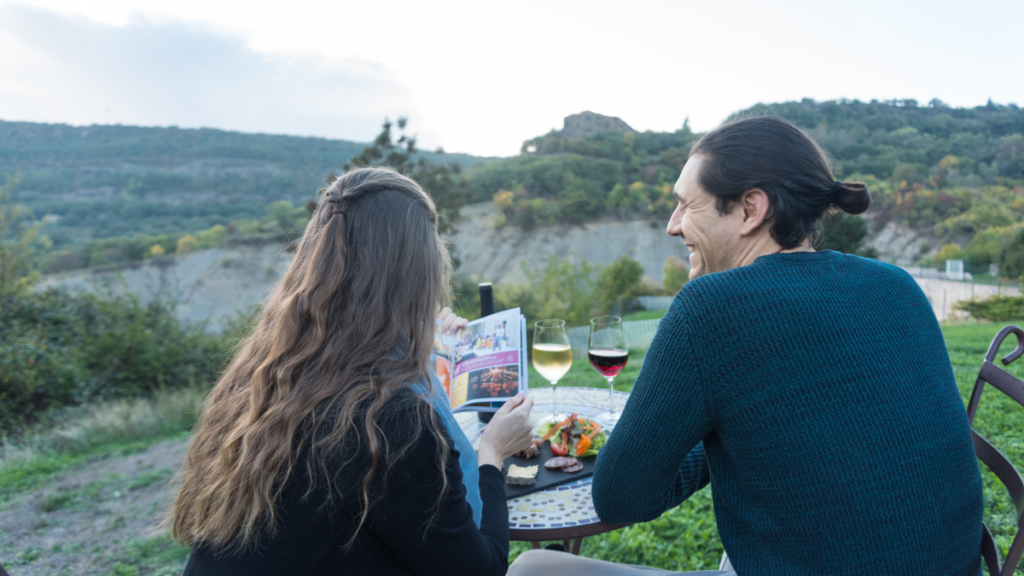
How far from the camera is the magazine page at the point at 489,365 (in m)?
1.54

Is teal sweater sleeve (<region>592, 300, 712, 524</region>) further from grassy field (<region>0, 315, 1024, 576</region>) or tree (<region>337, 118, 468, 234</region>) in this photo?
tree (<region>337, 118, 468, 234</region>)

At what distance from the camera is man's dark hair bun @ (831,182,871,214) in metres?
1.21

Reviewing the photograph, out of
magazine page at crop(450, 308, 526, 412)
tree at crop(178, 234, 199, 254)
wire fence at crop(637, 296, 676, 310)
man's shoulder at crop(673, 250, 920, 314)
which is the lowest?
wire fence at crop(637, 296, 676, 310)

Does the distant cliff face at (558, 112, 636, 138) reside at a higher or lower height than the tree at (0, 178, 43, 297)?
higher

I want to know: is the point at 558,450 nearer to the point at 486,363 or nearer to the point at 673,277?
the point at 486,363

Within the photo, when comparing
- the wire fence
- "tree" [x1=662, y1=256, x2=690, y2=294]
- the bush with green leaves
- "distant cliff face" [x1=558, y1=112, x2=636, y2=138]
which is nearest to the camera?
the bush with green leaves

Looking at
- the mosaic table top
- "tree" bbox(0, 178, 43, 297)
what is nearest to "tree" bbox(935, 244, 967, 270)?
the mosaic table top

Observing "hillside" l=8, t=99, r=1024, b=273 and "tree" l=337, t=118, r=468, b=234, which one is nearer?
"tree" l=337, t=118, r=468, b=234

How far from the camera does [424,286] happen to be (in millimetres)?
1225

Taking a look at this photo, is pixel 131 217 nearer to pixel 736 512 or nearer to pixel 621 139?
pixel 736 512

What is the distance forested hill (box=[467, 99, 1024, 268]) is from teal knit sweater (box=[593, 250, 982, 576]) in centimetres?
2566

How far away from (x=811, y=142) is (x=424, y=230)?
39.3 inches

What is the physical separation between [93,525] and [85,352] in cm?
441

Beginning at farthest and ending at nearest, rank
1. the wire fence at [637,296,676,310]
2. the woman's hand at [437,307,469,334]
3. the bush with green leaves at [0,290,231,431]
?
the wire fence at [637,296,676,310], the bush with green leaves at [0,290,231,431], the woman's hand at [437,307,469,334]
